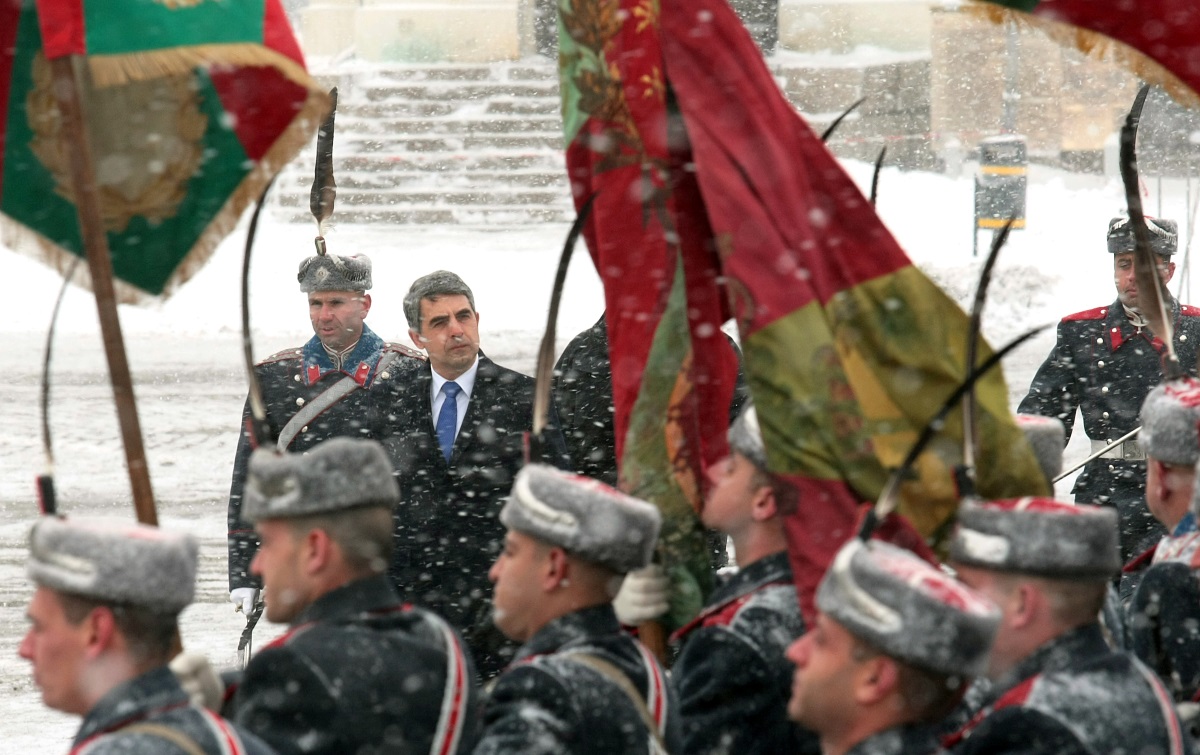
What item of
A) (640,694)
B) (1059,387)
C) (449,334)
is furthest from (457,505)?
(1059,387)

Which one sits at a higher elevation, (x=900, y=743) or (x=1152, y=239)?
(x=900, y=743)

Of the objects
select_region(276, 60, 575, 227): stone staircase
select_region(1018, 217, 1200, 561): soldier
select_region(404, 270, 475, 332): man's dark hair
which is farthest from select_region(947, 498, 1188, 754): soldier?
select_region(276, 60, 575, 227): stone staircase

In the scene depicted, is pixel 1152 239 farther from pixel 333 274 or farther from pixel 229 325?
pixel 229 325

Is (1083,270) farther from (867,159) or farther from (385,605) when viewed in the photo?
(385,605)

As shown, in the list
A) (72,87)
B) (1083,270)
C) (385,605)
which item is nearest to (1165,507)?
(385,605)

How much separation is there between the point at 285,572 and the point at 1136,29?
2.22m

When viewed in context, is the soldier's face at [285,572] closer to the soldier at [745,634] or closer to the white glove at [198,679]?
the white glove at [198,679]

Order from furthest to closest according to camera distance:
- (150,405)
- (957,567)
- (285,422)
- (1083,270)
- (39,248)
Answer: (1083,270)
(150,405)
(285,422)
(39,248)
(957,567)

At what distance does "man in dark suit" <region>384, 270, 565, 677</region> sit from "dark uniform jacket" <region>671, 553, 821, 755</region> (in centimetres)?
188

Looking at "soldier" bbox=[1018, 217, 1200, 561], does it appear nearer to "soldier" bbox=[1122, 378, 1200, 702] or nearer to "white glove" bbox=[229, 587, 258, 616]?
"soldier" bbox=[1122, 378, 1200, 702]

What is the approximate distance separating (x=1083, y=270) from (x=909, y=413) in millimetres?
13574

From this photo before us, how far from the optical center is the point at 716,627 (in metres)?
3.44

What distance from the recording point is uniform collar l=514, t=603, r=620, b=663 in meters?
3.21

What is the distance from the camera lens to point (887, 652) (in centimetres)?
262
